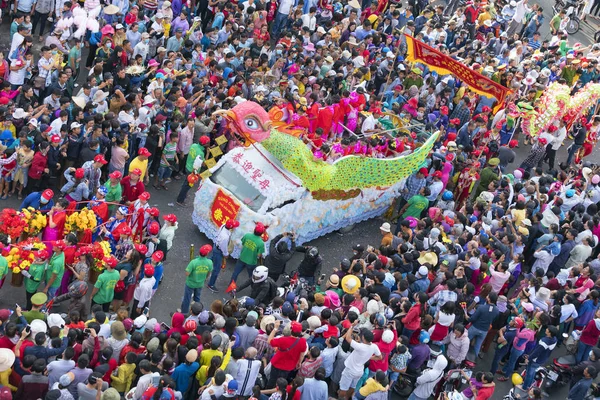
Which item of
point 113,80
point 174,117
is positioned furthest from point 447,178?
point 113,80

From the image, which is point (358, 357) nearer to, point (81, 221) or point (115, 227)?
point (115, 227)

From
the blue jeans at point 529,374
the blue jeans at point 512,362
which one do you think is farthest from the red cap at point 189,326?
the blue jeans at point 529,374

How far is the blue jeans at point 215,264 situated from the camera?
16.0m

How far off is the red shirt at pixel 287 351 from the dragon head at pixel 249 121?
470 centimetres

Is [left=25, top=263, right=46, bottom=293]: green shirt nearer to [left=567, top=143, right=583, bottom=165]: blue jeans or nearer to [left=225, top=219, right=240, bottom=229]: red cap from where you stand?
[left=225, top=219, right=240, bottom=229]: red cap

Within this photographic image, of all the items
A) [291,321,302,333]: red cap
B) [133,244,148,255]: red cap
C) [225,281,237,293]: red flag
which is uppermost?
[291,321,302,333]: red cap

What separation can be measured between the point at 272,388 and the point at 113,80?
8004 millimetres

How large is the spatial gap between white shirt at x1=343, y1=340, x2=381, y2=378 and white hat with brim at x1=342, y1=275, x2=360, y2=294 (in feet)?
5.61

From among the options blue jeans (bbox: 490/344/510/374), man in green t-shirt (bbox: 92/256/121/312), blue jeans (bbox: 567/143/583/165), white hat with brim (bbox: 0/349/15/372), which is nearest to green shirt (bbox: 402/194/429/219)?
blue jeans (bbox: 490/344/510/374)

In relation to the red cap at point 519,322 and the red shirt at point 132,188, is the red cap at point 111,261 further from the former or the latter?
the red cap at point 519,322

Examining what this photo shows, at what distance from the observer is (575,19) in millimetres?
30828

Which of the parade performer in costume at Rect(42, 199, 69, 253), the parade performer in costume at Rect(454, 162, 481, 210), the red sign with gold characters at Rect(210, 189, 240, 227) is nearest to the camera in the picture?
the parade performer in costume at Rect(42, 199, 69, 253)

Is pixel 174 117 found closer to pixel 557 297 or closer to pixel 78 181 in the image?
pixel 78 181

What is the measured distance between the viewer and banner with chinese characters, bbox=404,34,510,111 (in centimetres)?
2038
